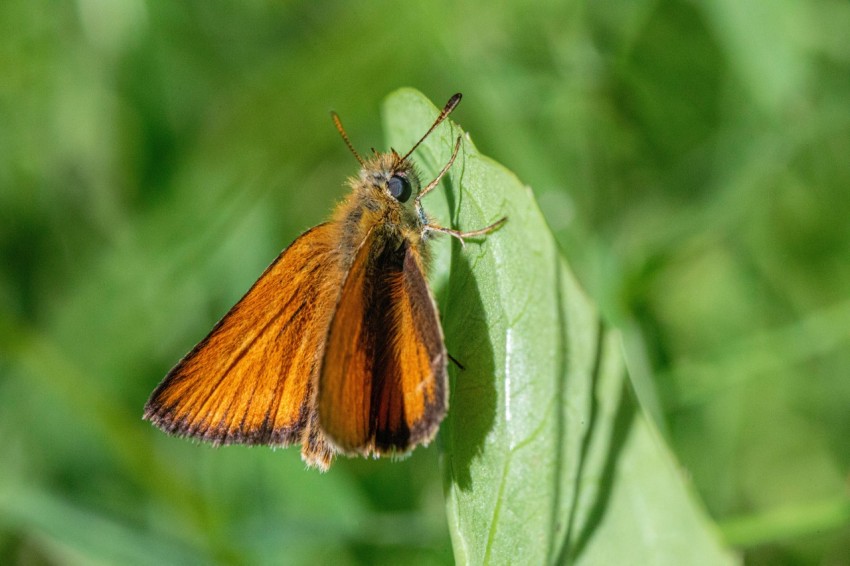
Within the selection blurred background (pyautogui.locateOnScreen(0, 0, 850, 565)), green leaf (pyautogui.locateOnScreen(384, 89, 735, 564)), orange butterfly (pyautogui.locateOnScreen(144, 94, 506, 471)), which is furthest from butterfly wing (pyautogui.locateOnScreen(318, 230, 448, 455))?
blurred background (pyautogui.locateOnScreen(0, 0, 850, 565))

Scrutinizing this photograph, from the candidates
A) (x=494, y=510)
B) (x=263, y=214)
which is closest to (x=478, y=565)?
(x=494, y=510)

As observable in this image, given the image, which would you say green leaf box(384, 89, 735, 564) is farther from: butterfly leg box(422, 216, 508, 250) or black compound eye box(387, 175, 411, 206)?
black compound eye box(387, 175, 411, 206)

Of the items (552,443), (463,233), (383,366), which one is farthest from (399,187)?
(552,443)

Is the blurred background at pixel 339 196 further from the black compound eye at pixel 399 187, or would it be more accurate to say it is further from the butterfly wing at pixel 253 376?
the black compound eye at pixel 399 187

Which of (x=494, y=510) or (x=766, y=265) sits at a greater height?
(x=766, y=265)

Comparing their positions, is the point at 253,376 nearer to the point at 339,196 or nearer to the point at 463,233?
the point at 463,233

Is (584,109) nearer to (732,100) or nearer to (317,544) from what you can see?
(732,100)

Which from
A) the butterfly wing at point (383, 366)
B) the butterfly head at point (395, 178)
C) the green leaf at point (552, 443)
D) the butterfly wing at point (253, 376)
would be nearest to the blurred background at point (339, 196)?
the butterfly wing at point (253, 376)
